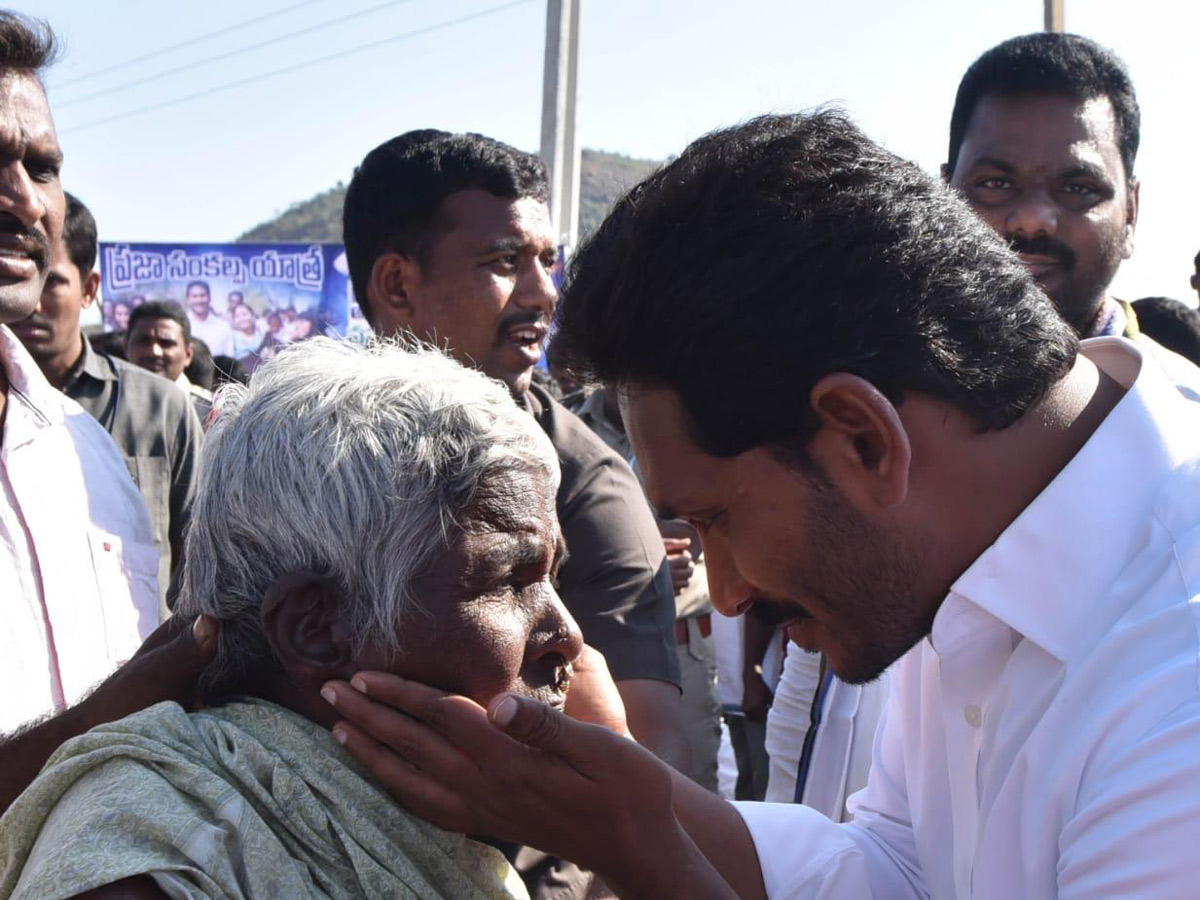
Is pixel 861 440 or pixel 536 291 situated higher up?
pixel 861 440

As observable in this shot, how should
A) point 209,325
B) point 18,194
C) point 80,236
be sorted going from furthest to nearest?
point 209,325 < point 80,236 < point 18,194

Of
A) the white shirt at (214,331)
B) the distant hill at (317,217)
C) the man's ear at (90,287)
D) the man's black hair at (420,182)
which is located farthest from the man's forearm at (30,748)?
the distant hill at (317,217)

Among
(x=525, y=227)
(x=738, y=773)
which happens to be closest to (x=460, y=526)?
(x=525, y=227)

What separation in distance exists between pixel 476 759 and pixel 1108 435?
128 cm

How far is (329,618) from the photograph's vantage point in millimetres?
2295

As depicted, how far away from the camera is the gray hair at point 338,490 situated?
2262 millimetres

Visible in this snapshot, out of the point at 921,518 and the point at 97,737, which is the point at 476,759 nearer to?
the point at 97,737

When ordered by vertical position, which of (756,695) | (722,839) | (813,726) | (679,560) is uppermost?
(722,839)

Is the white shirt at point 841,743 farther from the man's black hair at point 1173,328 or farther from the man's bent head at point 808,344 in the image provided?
the man's black hair at point 1173,328

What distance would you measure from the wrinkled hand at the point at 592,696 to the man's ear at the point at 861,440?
0.73 m

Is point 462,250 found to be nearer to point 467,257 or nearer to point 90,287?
point 467,257

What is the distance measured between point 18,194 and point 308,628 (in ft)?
5.82

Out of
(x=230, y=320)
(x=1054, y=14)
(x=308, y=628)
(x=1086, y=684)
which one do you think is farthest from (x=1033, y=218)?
(x=230, y=320)

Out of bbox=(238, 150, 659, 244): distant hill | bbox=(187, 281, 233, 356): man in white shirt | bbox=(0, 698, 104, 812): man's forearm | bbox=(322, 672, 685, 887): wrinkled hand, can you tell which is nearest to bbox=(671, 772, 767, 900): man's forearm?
bbox=(322, 672, 685, 887): wrinkled hand
